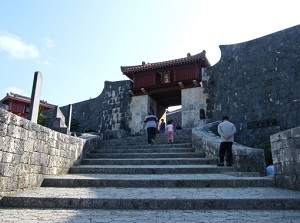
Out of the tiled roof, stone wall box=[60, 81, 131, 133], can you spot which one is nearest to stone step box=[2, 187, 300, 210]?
the tiled roof

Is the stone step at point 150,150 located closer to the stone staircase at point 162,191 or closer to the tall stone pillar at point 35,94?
the stone staircase at point 162,191

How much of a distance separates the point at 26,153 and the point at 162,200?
2.52 m

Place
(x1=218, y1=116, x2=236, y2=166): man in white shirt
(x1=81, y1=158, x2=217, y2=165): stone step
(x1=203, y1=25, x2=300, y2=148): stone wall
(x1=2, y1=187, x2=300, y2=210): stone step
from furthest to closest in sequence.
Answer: (x1=203, y1=25, x2=300, y2=148): stone wall, (x1=81, y1=158, x2=217, y2=165): stone step, (x1=218, y1=116, x2=236, y2=166): man in white shirt, (x1=2, y1=187, x2=300, y2=210): stone step

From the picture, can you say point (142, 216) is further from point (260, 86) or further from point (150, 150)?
point (260, 86)

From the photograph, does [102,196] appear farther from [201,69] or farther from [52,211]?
[201,69]

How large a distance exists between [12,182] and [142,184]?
2.15m

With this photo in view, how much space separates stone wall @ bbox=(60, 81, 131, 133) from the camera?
18.1 metres

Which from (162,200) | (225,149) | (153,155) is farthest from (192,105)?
(162,200)

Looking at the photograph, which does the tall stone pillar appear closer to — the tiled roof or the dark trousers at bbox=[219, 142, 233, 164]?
the dark trousers at bbox=[219, 142, 233, 164]

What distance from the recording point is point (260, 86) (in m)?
12.5

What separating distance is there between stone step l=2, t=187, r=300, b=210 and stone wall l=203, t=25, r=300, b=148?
26.3ft

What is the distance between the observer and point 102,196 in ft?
12.0

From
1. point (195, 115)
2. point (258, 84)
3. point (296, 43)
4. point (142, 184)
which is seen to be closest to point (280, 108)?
point (258, 84)

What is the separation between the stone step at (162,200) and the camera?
→ 10.9ft
